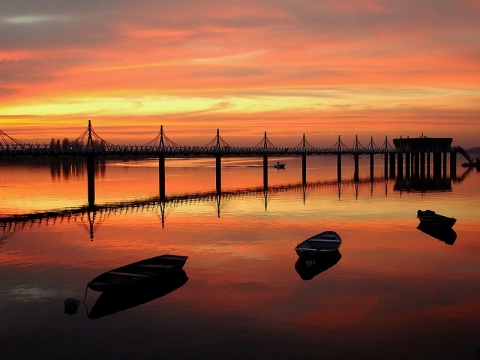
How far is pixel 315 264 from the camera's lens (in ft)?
115

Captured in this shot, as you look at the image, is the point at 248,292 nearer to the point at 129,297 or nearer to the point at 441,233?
the point at 129,297

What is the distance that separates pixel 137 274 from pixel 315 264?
12.3 meters

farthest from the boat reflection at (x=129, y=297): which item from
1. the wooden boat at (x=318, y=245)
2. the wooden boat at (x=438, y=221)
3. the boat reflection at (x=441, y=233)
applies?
the wooden boat at (x=438, y=221)

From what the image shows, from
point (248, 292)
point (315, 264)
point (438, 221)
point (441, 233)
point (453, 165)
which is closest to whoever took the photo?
point (248, 292)

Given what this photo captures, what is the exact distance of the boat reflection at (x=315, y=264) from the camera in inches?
1313

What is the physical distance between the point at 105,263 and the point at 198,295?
11.1 meters

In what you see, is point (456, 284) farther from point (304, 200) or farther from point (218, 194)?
point (218, 194)

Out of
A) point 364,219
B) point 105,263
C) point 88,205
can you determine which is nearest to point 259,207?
point 364,219

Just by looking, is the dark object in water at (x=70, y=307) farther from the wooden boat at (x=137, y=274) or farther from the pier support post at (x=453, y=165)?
the pier support post at (x=453, y=165)

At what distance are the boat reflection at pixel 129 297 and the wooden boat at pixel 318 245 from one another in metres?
8.57

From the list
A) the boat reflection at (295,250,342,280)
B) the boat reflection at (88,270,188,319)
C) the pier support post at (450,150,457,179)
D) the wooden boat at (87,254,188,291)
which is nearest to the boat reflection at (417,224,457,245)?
the boat reflection at (295,250,342,280)

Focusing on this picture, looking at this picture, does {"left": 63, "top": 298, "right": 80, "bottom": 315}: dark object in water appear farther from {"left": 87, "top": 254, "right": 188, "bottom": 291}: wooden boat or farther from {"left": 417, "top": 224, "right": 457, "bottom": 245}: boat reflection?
{"left": 417, "top": 224, "right": 457, "bottom": 245}: boat reflection

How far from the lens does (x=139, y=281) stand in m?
28.6

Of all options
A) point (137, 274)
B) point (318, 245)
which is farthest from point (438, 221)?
point (137, 274)
